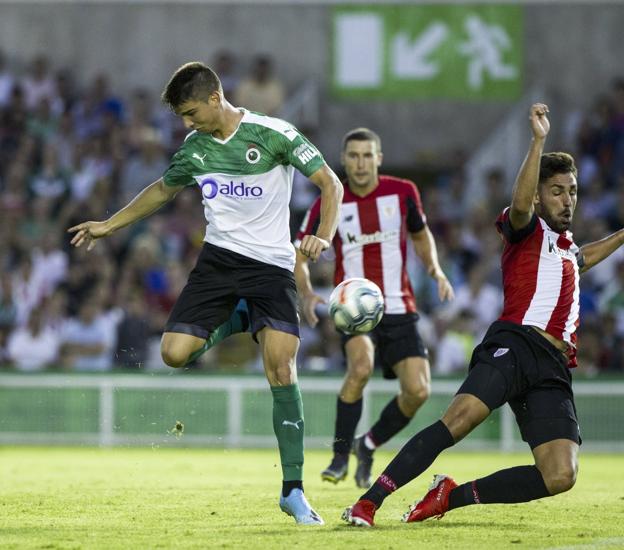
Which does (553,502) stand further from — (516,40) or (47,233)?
(516,40)

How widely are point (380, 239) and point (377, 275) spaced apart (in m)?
0.28

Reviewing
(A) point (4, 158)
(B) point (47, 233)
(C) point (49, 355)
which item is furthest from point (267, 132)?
(A) point (4, 158)

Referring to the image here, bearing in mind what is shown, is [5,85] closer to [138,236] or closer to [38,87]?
[38,87]

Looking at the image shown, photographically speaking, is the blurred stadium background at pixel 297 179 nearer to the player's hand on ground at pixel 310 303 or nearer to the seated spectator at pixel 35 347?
the seated spectator at pixel 35 347

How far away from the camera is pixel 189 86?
790 cm

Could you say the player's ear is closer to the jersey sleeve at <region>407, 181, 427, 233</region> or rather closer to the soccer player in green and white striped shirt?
the soccer player in green and white striped shirt

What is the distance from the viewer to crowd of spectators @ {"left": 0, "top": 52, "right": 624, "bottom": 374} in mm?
16797

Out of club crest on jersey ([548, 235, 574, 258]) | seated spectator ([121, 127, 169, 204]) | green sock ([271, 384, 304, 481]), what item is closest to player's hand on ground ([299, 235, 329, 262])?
green sock ([271, 384, 304, 481])

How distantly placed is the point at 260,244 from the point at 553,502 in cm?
289

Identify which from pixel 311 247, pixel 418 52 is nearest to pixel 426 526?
pixel 311 247

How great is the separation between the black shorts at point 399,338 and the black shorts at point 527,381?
8.60 ft

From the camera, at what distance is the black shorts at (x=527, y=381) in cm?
747

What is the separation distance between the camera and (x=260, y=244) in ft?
26.8

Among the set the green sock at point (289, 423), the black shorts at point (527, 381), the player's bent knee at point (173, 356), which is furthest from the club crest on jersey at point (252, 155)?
the black shorts at point (527, 381)
